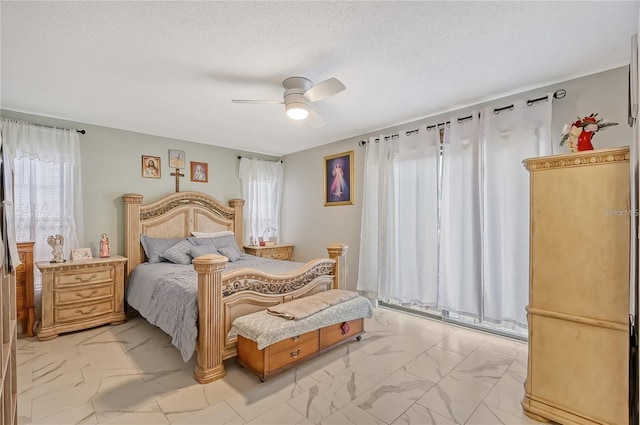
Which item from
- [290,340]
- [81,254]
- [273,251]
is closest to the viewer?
[290,340]

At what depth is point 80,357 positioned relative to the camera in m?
2.69

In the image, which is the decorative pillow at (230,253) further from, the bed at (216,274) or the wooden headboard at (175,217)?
the wooden headboard at (175,217)

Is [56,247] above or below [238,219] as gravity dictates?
below

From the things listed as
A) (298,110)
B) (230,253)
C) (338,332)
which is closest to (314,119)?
(298,110)

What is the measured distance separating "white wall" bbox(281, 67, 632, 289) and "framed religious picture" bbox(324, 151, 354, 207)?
3.4 inches

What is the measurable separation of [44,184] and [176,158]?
154cm

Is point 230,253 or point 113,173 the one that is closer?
point 113,173

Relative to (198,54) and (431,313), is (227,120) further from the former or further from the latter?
(431,313)

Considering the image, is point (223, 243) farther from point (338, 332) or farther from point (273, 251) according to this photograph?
point (338, 332)

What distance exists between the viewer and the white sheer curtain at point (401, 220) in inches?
140

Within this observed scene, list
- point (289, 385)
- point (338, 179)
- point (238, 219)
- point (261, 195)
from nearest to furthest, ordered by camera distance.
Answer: point (289, 385), point (338, 179), point (238, 219), point (261, 195)

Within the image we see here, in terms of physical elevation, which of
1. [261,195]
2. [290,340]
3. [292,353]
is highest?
[261,195]

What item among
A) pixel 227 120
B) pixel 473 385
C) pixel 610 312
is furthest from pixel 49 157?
pixel 610 312

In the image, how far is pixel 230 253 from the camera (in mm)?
4105
